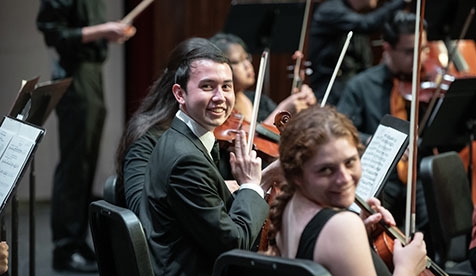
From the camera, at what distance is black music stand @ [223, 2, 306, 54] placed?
483cm

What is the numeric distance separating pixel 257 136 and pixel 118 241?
108 cm

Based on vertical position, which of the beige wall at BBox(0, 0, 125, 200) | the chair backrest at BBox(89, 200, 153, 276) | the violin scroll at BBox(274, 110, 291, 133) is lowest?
the beige wall at BBox(0, 0, 125, 200)

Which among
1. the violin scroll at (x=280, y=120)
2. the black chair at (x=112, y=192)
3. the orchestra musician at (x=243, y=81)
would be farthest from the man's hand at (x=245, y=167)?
the orchestra musician at (x=243, y=81)

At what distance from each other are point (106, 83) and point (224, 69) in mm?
3684

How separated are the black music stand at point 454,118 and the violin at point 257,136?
2.41 ft

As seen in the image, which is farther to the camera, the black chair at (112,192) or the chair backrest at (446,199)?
the chair backrest at (446,199)

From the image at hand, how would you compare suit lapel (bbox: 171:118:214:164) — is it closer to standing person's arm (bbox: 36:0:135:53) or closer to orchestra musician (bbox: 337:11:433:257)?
orchestra musician (bbox: 337:11:433:257)

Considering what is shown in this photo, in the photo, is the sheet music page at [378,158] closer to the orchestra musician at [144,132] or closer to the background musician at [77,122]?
the orchestra musician at [144,132]

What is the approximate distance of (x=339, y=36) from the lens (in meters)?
5.08

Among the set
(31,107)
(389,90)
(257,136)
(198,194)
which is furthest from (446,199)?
(31,107)

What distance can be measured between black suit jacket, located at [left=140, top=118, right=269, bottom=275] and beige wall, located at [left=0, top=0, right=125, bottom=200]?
10.2 ft

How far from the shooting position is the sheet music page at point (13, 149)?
246 cm

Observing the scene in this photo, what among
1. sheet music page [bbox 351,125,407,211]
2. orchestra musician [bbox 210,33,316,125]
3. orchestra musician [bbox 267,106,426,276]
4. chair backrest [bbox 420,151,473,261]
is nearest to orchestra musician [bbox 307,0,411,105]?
orchestra musician [bbox 210,33,316,125]

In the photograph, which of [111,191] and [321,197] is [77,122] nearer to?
[111,191]
